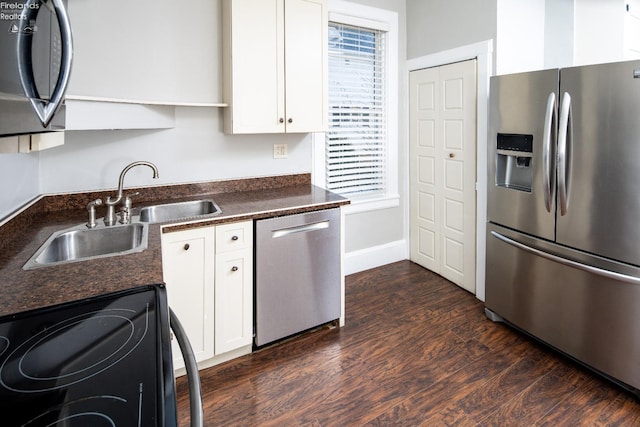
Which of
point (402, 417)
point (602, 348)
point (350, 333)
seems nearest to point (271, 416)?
point (402, 417)

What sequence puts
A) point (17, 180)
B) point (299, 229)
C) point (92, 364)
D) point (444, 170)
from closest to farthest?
point (92, 364)
point (17, 180)
point (299, 229)
point (444, 170)

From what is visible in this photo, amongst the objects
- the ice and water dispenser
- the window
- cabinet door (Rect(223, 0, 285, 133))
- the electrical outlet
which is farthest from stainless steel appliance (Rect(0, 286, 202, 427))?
the window

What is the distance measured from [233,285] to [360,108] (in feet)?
6.72

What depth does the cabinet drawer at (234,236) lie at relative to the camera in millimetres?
2080

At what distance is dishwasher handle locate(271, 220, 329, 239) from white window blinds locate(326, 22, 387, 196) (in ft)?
3.32

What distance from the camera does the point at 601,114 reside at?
191 centimetres

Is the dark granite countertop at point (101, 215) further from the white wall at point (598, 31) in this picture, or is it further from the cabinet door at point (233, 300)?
the white wall at point (598, 31)

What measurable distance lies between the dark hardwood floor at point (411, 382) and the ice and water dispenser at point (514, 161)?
38.5 inches

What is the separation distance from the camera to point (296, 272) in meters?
2.35

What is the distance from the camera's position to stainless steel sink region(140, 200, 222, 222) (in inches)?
93.3

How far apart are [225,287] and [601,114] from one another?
214cm

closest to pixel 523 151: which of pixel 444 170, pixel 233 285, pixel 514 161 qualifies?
pixel 514 161

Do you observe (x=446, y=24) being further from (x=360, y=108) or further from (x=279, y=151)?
(x=279, y=151)

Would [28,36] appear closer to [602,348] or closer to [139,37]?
[139,37]
